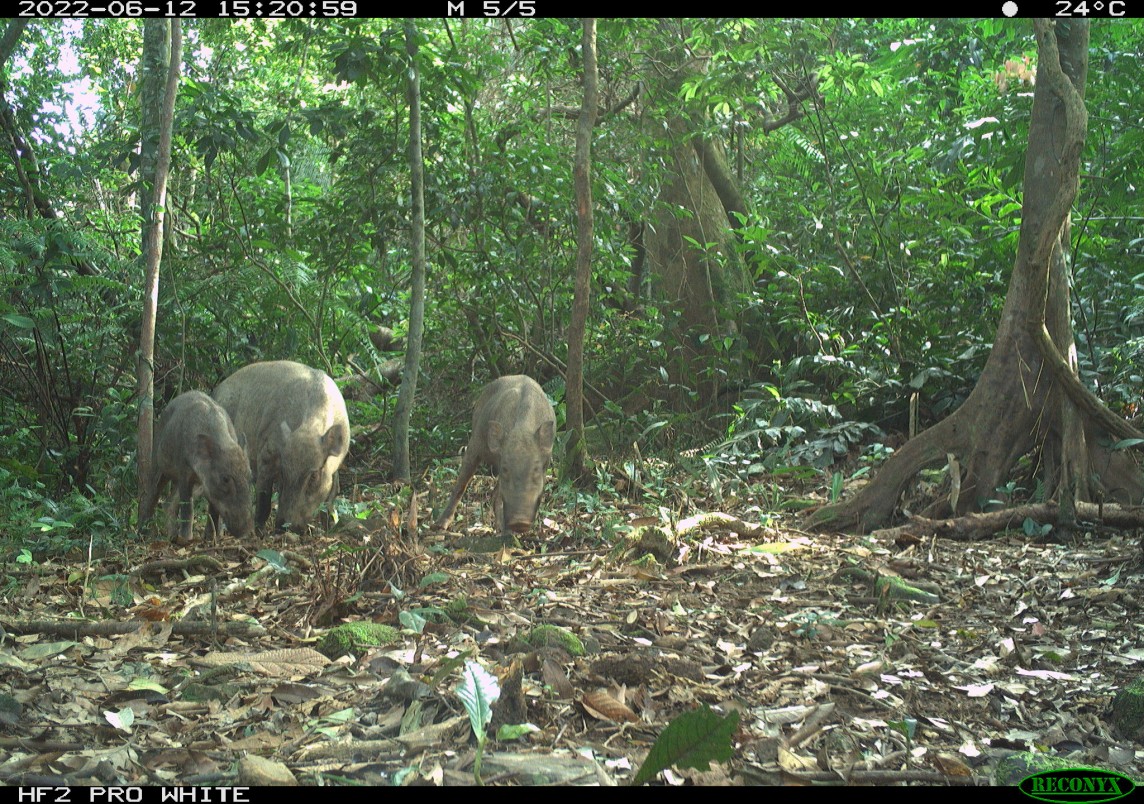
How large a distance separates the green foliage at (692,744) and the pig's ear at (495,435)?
5.38 meters

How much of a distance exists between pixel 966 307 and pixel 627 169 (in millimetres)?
4726

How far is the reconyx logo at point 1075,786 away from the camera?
3.19m

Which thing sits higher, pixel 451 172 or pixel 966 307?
pixel 451 172

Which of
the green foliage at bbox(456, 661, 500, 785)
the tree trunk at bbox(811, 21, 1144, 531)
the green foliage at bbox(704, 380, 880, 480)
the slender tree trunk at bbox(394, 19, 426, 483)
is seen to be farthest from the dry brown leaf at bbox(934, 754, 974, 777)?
the slender tree trunk at bbox(394, 19, 426, 483)

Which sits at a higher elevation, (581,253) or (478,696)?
(581,253)

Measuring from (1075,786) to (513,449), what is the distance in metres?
5.55

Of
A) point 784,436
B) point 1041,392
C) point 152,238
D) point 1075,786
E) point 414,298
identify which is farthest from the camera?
point 784,436

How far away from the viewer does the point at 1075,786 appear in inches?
128

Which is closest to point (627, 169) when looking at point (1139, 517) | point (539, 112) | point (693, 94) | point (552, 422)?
point (539, 112)

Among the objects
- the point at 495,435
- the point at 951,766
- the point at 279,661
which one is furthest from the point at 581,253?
the point at 951,766

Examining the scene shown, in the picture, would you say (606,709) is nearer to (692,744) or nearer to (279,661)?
(692,744)

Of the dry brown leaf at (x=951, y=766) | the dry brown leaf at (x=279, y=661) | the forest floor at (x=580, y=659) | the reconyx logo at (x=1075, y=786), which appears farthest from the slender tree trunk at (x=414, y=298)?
the reconyx logo at (x=1075, y=786)

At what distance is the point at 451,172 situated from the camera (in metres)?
10.8

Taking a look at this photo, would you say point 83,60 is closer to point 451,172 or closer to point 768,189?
point 451,172
